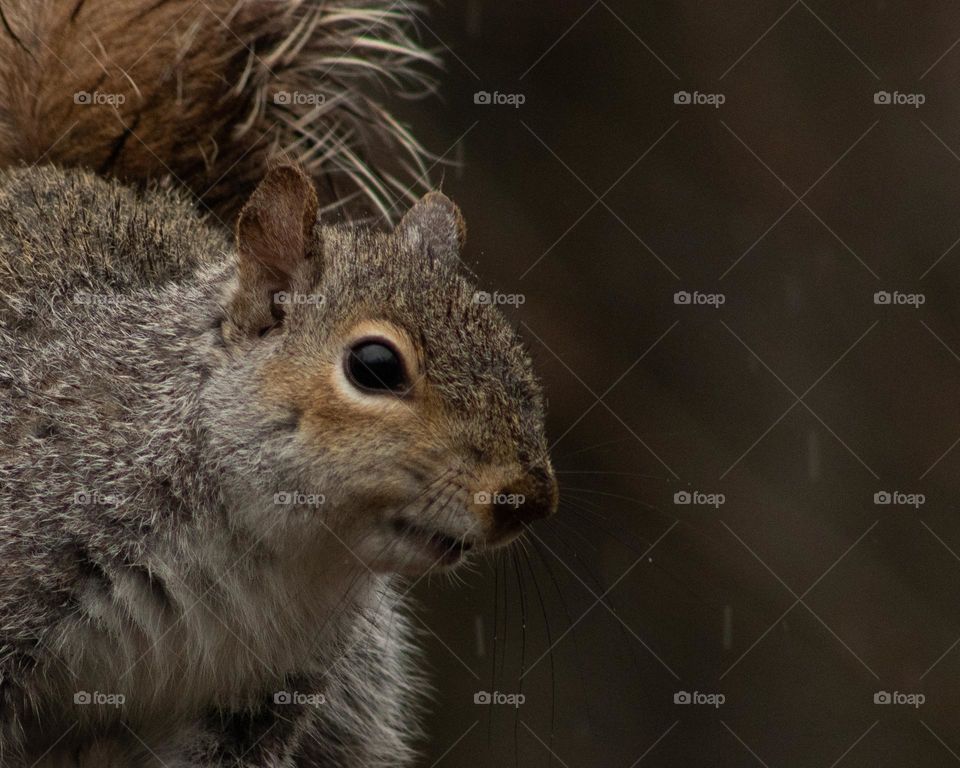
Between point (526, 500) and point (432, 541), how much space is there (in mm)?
150

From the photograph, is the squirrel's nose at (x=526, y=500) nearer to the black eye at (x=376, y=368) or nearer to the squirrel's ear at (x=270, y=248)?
the black eye at (x=376, y=368)

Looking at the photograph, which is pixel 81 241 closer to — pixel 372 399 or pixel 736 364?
pixel 372 399

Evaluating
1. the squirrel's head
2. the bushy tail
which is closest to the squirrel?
the squirrel's head

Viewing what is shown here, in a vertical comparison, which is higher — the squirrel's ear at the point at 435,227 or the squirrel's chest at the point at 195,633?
the squirrel's ear at the point at 435,227

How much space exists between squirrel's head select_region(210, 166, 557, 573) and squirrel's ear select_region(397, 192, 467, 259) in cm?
10

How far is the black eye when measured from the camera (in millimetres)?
2139

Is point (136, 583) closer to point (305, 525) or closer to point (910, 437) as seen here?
point (305, 525)

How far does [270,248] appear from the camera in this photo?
2281 millimetres

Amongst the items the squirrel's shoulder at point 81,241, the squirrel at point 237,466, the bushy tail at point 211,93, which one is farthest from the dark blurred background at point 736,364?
the squirrel at point 237,466

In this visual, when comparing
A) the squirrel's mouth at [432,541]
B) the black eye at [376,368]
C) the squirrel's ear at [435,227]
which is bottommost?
the squirrel's mouth at [432,541]

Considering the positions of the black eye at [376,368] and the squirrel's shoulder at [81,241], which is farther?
the squirrel's shoulder at [81,241]

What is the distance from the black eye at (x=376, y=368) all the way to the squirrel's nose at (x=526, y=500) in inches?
8.4

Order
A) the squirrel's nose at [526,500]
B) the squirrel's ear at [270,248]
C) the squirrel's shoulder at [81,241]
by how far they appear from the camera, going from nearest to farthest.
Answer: the squirrel's nose at [526,500], the squirrel's ear at [270,248], the squirrel's shoulder at [81,241]

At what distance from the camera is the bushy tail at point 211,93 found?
2928 mm
